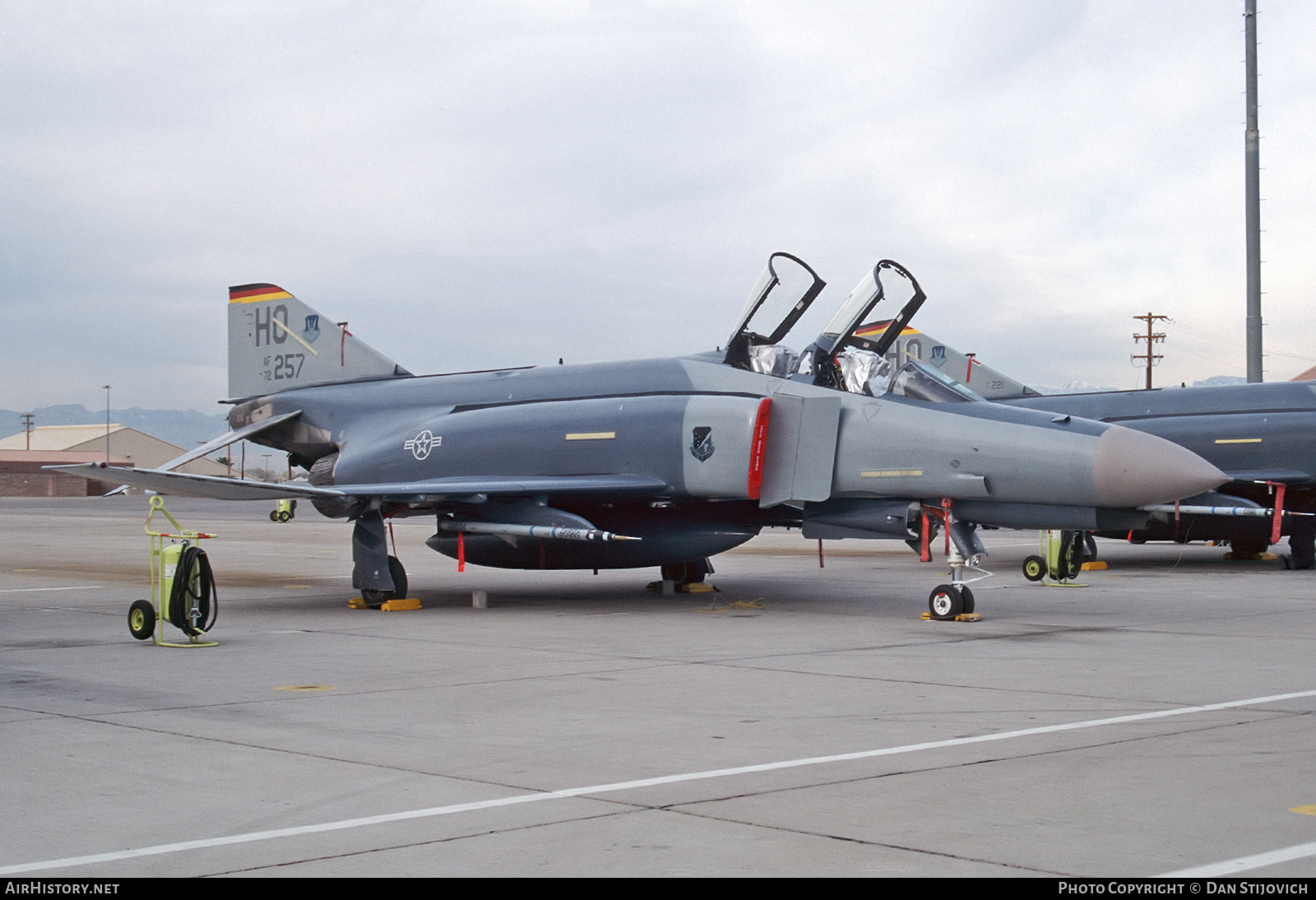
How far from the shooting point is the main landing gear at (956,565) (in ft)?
39.9

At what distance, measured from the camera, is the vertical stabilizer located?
18.2 meters

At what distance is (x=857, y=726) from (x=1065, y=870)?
2717 mm

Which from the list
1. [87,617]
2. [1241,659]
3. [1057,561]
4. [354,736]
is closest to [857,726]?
[354,736]

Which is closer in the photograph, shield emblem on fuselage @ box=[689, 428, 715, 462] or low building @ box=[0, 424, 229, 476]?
shield emblem on fuselage @ box=[689, 428, 715, 462]

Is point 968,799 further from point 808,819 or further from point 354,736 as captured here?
point 354,736

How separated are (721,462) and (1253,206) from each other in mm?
21785

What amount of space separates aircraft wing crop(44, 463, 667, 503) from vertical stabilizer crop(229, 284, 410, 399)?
13.9 ft

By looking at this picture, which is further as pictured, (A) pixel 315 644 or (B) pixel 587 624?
(B) pixel 587 624

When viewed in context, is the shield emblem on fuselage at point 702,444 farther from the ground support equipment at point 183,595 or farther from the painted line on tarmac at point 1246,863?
the painted line on tarmac at point 1246,863

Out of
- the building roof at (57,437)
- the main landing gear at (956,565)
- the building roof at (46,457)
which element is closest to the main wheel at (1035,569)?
the main landing gear at (956,565)

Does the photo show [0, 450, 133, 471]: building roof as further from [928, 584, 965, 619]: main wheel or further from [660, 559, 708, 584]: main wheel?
[928, 584, 965, 619]: main wheel

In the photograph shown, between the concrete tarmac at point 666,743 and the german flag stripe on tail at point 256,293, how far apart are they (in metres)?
6.42

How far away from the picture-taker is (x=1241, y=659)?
9.53 m

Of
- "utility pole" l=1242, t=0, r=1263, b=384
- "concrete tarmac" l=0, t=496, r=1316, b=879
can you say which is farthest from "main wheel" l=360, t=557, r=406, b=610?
"utility pole" l=1242, t=0, r=1263, b=384
